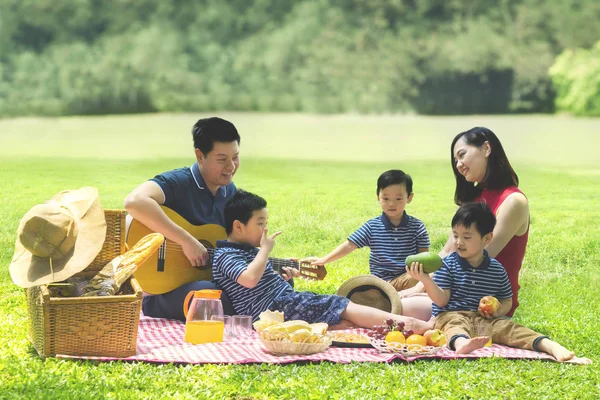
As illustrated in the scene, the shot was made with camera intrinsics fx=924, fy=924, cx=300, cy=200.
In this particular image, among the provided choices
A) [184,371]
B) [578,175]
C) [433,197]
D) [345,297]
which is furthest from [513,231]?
[578,175]

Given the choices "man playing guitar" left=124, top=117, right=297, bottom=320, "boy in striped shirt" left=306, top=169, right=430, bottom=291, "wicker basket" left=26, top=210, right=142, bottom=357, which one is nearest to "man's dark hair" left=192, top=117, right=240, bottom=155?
"man playing guitar" left=124, top=117, right=297, bottom=320

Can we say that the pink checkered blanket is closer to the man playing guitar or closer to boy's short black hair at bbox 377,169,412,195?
the man playing guitar

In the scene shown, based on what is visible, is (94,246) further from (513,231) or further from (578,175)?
(578,175)

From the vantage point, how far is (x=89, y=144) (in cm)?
1334

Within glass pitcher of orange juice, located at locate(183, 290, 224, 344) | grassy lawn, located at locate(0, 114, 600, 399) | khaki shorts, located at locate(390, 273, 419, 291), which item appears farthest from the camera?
khaki shorts, located at locate(390, 273, 419, 291)

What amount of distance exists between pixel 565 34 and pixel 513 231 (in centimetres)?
1064

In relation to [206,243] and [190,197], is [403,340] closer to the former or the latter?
[206,243]

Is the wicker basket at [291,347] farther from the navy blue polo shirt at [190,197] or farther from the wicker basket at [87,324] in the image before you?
the navy blue polo shirt at [190,197]

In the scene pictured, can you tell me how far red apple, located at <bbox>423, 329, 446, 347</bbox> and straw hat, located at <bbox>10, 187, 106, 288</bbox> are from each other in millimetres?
1418

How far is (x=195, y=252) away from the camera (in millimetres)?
4324

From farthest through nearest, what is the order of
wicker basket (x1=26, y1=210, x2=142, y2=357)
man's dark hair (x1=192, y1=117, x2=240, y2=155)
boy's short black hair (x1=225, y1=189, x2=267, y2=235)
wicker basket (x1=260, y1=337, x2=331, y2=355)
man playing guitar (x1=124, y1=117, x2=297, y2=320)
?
man's dark hair (x1=192, y1=117, x2=240, y2=155)
man playing guitar (x1=124, y1=117, x2=297, y2=320)
boy's short black hair (x1=225, y1=189, x2=267, y2=235)
wicker basket (x1=260, y1=337, x2=331, y2=355)
wicker basket (x1=26, y1=210, x2=142, y2=357)

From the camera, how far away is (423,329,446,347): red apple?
154 inches

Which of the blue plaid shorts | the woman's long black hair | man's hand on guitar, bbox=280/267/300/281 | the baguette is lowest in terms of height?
the blue plaid shorts

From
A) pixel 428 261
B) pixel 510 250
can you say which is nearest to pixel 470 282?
pixel 428 261
